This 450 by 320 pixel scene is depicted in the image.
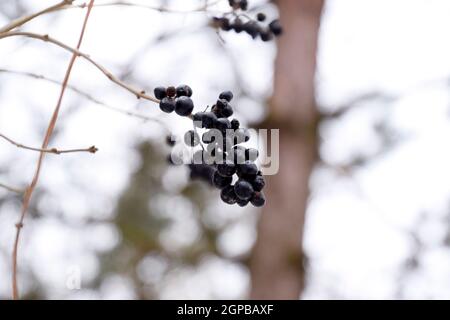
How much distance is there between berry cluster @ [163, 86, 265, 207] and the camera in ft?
2.33

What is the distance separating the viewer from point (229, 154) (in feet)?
2.36

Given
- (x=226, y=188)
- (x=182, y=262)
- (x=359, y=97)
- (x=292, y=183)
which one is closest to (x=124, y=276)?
(x=182, y=262)

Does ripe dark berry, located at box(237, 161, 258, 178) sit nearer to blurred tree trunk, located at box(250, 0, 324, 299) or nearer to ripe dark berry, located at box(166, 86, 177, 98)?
ripe dark berry, located at box(166, 86, 177, 98)

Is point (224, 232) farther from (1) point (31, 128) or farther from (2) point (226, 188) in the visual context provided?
(2) point (226, 188)

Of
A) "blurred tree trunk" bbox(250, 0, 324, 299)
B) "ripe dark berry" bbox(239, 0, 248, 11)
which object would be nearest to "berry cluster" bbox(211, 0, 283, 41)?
"ripe dark berry" bbox(239, 0, 248, 11)

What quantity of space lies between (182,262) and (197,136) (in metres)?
2.76

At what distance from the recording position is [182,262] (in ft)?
11.2

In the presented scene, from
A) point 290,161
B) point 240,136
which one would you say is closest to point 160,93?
point 240,136

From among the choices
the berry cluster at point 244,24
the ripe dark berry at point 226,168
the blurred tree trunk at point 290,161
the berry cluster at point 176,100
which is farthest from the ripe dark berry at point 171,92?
the blurred tree trunk at point 290,161

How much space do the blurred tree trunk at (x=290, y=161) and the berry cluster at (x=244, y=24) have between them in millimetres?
1210

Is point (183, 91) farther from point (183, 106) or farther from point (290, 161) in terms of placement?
point (290, 161)

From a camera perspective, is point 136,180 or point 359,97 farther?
point 136,180

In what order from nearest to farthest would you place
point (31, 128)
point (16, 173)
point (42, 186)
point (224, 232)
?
point (16, 173) → point (42, 186) → point (31, 128) → point (224, 232)

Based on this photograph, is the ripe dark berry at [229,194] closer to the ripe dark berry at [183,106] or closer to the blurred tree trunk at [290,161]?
the ripe dark berry at [183,106]
